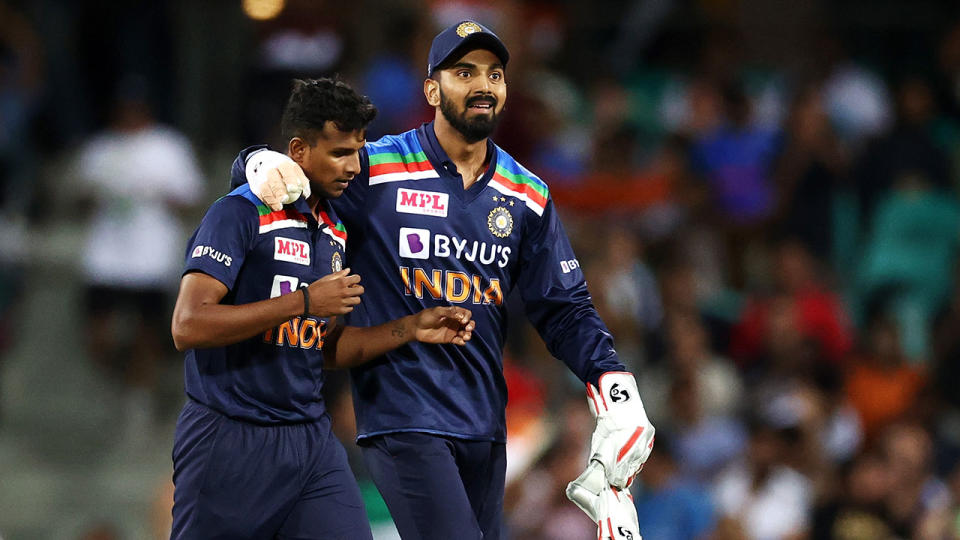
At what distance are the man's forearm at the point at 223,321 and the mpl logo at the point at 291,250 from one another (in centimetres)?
27

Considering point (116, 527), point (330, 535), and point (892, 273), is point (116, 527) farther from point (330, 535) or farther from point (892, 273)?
point (892, 273)

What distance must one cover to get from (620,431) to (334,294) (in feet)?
4.05

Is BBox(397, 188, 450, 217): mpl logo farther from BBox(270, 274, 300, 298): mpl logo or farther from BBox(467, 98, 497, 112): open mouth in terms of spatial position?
BBox(270, 274, 300, 298): mpl logo

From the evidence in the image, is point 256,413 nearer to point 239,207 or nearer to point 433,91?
point 239,207

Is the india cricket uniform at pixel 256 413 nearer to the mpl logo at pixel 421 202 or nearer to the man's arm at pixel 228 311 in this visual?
the man's arm at pixel 228 311

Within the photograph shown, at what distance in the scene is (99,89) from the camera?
12.8 metres

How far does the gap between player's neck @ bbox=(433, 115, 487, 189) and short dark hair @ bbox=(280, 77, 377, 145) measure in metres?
0.39

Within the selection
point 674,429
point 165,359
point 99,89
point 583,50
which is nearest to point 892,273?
point 674,429

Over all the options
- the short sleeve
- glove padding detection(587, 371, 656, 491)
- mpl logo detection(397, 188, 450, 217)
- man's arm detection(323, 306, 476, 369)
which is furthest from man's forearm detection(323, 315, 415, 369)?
glove padding detection(587, 371, 656, 491)

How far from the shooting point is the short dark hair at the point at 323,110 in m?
5.24

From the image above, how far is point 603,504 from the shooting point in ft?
18.0

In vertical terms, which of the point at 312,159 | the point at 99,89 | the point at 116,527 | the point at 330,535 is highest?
the point at 99,89

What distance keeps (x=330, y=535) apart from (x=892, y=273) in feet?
24.7

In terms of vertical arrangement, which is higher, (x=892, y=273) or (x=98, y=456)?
(x=892, y=273)
